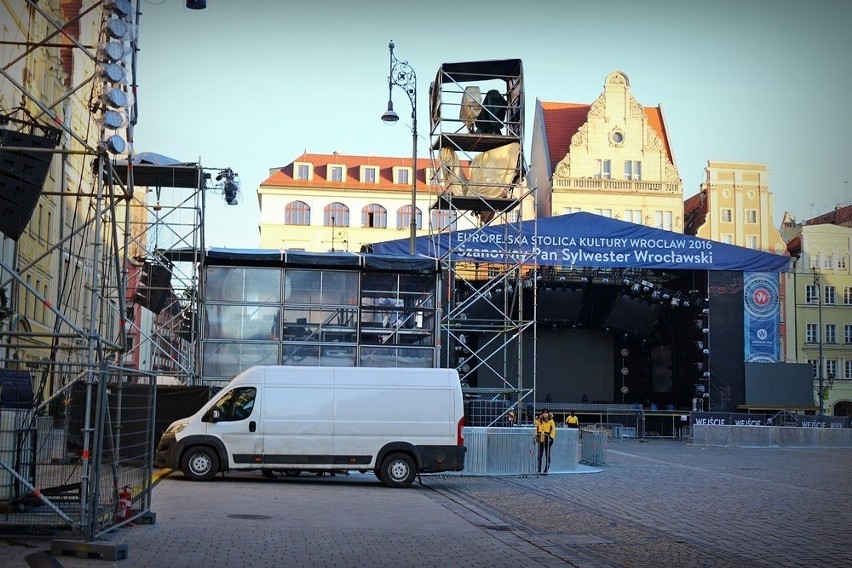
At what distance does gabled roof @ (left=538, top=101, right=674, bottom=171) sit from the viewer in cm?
7812

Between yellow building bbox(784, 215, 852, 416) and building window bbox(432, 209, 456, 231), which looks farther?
yellow building bbox(784, 215, 852, 416)

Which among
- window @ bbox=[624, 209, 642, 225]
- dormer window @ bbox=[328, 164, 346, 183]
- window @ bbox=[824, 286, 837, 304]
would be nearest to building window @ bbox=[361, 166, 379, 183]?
dormer window @ bbox=[328, 164, 346, 183]

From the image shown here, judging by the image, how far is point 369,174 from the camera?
284ft

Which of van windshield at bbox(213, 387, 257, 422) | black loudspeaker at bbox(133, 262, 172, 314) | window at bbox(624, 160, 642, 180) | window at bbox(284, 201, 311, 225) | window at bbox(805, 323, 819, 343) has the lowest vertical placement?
van windshield at bbox(213, 387, 257, 422)

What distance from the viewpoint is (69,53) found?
42.9m

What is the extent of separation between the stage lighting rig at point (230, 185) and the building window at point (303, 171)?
51.7 metres

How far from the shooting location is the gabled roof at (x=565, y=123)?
78125 millimetres

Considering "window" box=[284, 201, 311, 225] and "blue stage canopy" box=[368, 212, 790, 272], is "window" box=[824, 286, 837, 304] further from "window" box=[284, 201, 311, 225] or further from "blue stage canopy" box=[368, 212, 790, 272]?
"window" box=[284, 201, 311, 225]

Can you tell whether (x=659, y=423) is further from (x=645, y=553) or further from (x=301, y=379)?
(x=645, y=553)

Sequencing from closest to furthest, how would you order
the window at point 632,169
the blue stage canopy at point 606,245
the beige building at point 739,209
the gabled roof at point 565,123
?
the blue stage canopy at point 606,245 → the window at point 632,169 → the beige building at point 739,209 → the gabled roof at point 565,123

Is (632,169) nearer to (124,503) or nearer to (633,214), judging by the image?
(633,214)

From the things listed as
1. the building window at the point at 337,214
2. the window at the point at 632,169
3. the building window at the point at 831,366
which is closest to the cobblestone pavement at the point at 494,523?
the window at the point at 632,169

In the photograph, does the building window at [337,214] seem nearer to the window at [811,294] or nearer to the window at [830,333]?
the window at [811,294]

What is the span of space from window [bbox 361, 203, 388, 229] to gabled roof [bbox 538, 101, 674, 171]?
1447 centimetres
